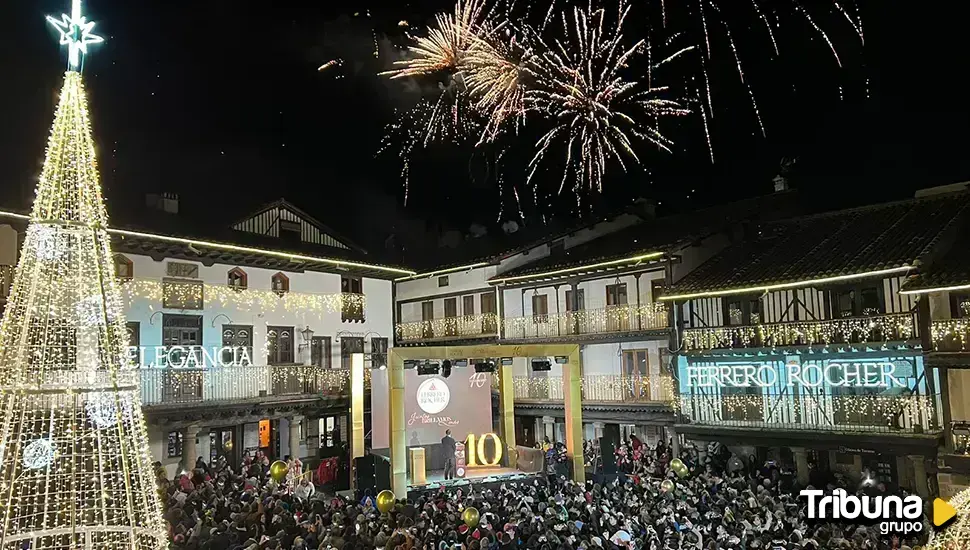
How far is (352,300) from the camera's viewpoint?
30.3 meters

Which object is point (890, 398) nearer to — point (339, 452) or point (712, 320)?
point (712, 320)

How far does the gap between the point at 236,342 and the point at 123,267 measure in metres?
4.78

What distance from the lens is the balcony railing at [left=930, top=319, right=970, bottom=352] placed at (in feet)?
59.1

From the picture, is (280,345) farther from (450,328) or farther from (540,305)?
(540,305)

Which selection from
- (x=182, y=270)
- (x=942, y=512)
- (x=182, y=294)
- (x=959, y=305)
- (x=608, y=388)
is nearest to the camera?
(x=942, y=512)

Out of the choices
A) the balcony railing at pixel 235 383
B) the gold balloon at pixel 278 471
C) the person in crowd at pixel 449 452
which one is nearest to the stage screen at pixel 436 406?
the person in crowd at pixel 449 452

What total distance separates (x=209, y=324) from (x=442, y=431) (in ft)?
28.7

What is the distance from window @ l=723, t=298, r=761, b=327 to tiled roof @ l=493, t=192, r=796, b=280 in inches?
101

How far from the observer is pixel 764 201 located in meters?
28.1

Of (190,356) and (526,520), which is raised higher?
(190,356)

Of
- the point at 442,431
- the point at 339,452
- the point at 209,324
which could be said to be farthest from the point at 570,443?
the point at 209,324

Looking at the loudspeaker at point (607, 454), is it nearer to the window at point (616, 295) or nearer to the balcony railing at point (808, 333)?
the balcony railing at point (808, 333)

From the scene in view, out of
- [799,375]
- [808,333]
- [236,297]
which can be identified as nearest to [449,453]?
[236,297]

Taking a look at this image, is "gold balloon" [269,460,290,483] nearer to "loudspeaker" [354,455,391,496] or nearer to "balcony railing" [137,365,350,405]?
"loudspeaker" [354,455,391,496]
